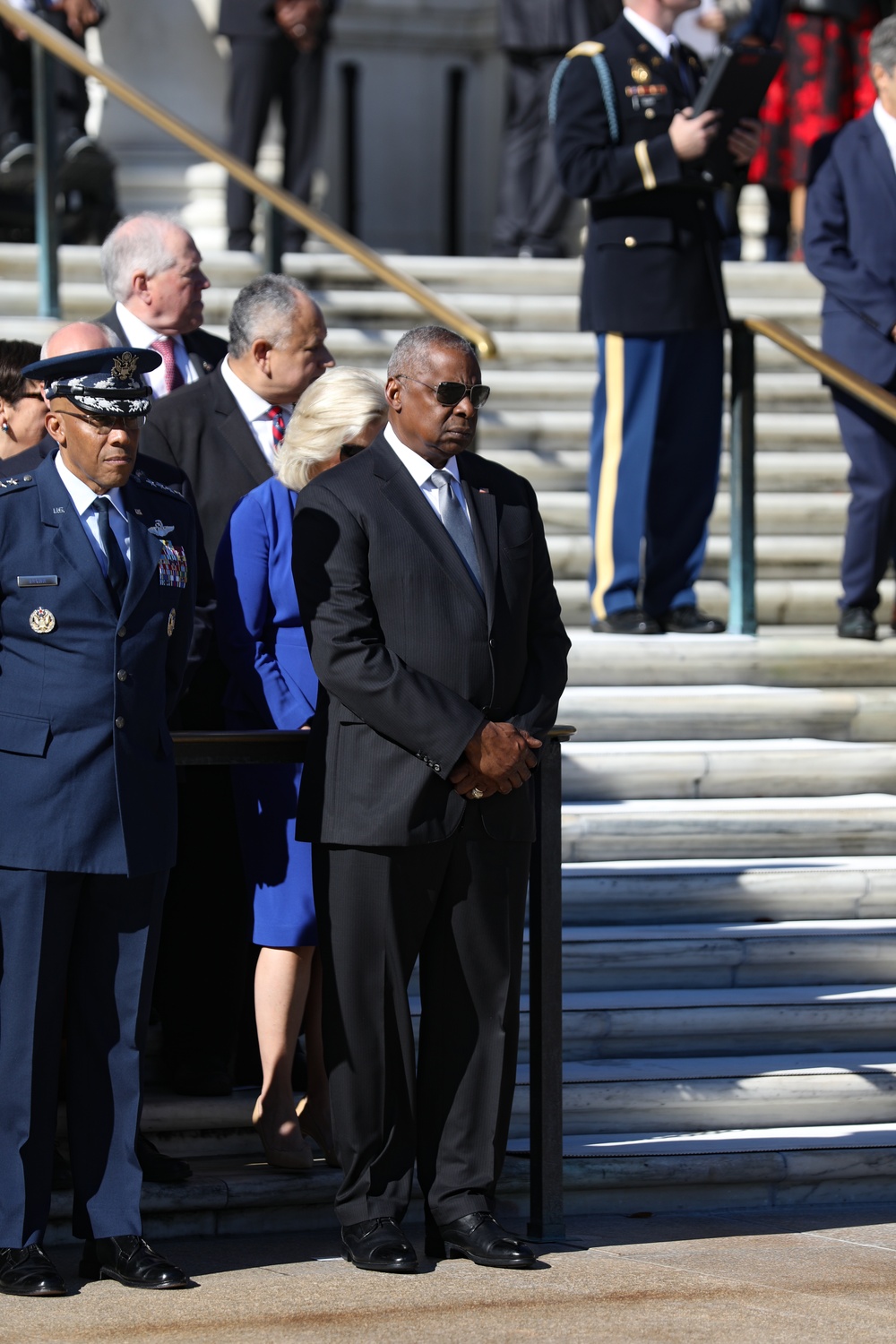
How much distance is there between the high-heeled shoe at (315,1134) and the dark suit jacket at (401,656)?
0.79m

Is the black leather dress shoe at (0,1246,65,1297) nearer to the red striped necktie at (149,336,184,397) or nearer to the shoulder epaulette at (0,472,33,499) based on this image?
the shoulder epaulette at (0,472,33,499)

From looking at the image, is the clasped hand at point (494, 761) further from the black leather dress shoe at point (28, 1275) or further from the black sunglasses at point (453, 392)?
the black leather dress shoe at point (28, 1275)

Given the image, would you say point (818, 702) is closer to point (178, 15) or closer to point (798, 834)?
point (798, 834)

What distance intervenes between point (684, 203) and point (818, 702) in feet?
5.32

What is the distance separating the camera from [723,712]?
680cm

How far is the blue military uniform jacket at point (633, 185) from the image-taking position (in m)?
7.12

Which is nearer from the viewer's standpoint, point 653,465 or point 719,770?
point 719,770

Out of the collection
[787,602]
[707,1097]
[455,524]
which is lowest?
[707,1097]

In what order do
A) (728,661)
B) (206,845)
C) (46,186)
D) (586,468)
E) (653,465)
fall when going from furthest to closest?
(586,468)
(46,186)
(653,465)
(728,661)
(206,845)

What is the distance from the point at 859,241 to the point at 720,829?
7.11 ft

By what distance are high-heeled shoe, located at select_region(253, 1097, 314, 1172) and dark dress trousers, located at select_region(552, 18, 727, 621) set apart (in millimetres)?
2664

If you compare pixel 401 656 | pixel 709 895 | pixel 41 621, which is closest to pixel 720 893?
pixel 709 895

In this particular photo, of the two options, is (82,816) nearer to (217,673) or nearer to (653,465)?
(217,673)

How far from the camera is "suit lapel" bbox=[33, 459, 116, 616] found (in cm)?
431
